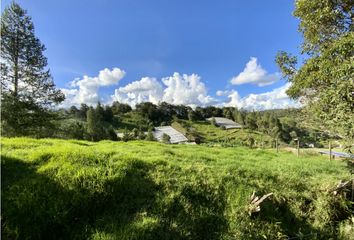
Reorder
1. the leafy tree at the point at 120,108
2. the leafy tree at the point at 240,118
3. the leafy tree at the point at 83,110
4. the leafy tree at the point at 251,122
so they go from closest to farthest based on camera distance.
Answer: the leafy tree at the point at 83,110
the leafy tree at the point at 251,122
the leafy tree at the point at 120,108
the leafy tree at the point at 240,118

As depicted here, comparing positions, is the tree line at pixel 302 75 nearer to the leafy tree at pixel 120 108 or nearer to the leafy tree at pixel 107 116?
the leafy tree at pixel 107 116

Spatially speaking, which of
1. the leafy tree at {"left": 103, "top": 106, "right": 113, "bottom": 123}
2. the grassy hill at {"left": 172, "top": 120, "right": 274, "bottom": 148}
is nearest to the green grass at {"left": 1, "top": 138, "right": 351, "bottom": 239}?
the grassy hill at {"left": 172, "top": 120, "right": 274, "bottom": 148}

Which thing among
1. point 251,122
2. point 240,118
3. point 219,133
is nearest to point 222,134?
point 219,133

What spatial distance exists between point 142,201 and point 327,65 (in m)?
6.03

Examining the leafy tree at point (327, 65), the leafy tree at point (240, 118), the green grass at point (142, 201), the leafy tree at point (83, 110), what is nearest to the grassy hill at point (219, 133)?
the leafy tree at point (240, 118)

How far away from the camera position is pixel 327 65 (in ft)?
20.8

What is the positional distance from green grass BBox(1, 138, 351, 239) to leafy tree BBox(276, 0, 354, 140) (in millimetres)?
1997

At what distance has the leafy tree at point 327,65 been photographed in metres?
5.11

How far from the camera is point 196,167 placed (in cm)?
611

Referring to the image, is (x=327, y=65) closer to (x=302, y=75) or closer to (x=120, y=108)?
(x=302, y=75)

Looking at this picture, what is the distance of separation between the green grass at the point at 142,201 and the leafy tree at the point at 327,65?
1997 mm

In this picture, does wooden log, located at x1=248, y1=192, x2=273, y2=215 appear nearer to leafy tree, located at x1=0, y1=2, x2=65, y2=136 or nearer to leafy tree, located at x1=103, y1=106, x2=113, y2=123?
leafy tree, located at x1=0, y1=2, x2=65, y2=136

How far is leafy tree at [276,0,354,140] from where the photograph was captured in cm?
511

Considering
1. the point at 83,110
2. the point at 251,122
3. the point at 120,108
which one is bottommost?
the point at 251,122
